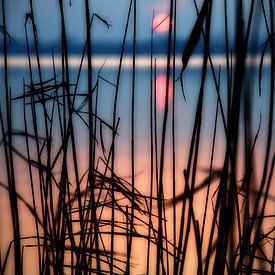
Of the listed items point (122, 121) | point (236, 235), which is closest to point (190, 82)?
point (122, 121)

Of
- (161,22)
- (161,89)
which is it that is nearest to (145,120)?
A: (161,89)

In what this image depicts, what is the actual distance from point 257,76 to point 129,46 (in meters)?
0.27

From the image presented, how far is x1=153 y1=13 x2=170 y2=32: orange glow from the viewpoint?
67cm

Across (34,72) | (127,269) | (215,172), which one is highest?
(34,72)

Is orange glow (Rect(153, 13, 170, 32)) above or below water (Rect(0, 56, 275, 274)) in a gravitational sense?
above

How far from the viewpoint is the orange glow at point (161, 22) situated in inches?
26.2

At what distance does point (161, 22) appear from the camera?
0.67 meters

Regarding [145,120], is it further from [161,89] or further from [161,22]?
[161,22]

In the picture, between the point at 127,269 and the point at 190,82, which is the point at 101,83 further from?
the point at 127,269

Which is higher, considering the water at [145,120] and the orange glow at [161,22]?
the orange glow at [161,22]

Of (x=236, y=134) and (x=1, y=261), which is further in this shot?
(x=1, y=261)

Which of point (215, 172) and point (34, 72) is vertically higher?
point (34, 72)

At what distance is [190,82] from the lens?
685 mm

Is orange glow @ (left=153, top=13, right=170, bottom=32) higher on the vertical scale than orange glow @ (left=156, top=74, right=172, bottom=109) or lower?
higher
